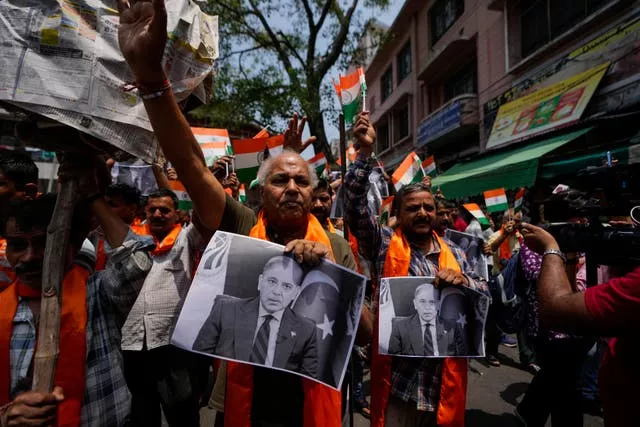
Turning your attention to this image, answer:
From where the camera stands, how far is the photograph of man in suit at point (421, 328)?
6.81 ft

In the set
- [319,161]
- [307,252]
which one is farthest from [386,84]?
[307,252]

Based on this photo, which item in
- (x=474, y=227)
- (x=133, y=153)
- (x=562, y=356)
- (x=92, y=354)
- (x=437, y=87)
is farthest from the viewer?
(x=437, y=87)

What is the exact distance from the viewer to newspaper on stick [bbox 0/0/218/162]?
3.53 feet

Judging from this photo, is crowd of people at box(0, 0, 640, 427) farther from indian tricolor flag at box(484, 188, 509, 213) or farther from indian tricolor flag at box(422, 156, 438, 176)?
indian tricolor flag at box(484, 188, 509, 213)

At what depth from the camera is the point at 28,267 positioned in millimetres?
1500

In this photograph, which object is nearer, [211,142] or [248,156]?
[248,156]

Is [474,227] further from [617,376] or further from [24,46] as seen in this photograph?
[24,46]

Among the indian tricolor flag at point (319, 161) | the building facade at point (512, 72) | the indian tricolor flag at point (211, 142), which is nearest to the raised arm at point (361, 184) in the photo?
the indian tricolor flag at point (211, 142)

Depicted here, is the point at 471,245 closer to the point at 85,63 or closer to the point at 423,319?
the point at 423,319

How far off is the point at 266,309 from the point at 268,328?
67mm

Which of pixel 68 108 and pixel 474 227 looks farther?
pixel 474 227

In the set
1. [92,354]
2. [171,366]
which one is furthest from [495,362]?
[92,354]

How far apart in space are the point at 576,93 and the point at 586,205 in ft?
27.8

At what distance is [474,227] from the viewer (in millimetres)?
5949
